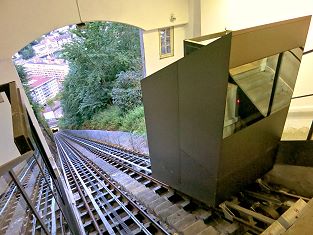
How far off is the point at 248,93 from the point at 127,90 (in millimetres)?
11786

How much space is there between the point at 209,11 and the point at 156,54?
2512mm

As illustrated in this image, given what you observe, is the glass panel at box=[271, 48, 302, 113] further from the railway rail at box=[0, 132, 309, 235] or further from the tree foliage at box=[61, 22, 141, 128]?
the tree foliage at box=[61, 22, 141, 128]

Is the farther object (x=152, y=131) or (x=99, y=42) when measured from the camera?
(x=99, y=42)

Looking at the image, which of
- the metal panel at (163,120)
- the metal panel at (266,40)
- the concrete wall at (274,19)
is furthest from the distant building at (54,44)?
the metal panel at (266,40)

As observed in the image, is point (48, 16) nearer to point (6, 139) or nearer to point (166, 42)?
point (6, 139)

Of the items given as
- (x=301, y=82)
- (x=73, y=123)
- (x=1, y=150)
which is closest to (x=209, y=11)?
(x=301, y=82)

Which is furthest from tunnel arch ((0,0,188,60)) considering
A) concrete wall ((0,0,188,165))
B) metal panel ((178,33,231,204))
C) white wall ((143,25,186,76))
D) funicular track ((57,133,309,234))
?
metal panel ((178,33,231,204))

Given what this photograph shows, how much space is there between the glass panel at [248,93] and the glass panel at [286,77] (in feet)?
0.42

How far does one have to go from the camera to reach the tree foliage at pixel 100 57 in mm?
14250

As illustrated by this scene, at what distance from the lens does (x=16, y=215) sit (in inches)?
81.5

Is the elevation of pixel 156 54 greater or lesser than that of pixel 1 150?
greater

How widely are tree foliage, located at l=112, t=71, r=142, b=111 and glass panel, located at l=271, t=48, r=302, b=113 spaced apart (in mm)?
10990

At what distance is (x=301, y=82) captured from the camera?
425 centimetres

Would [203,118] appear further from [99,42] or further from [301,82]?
[99,42]
